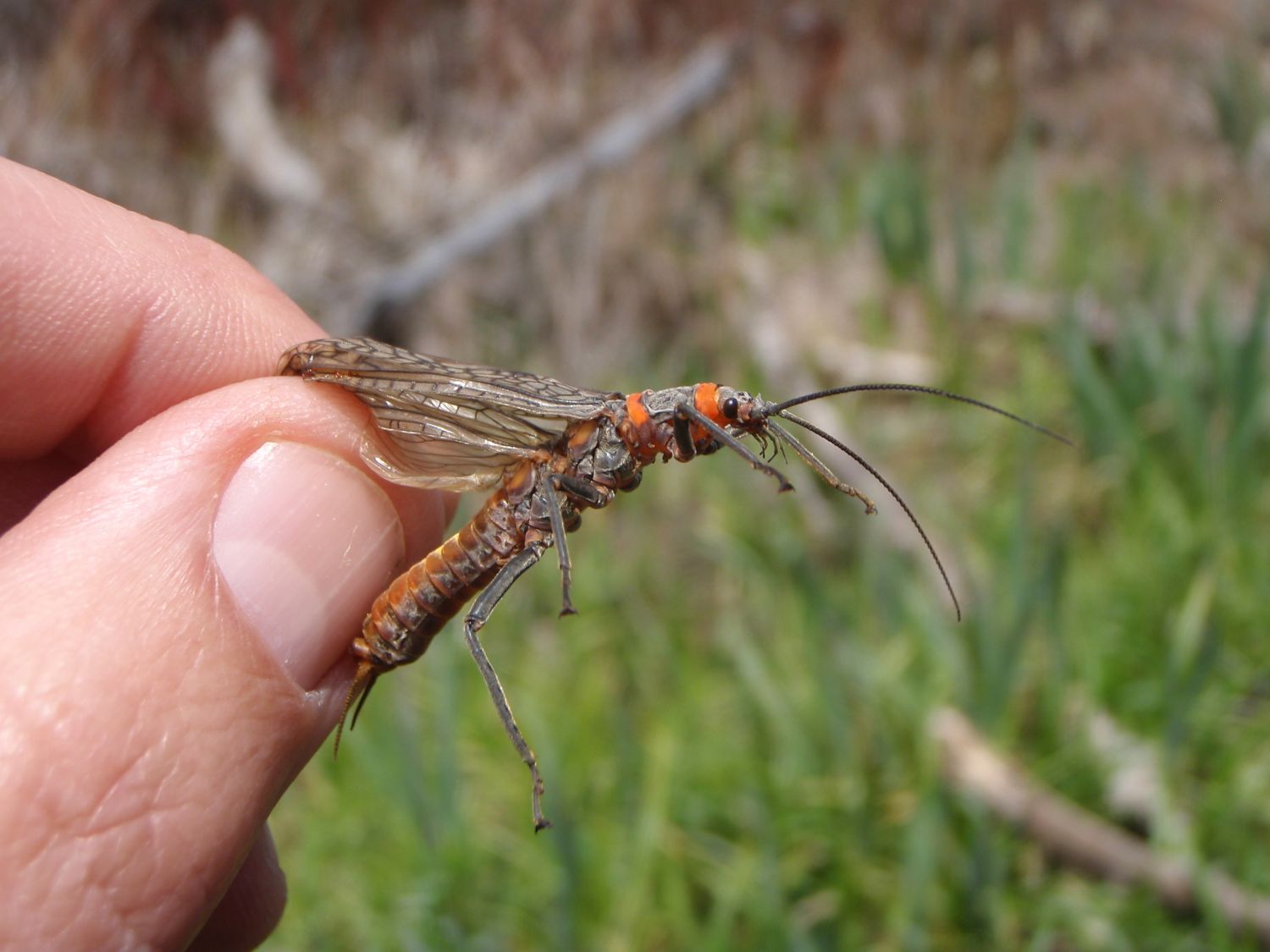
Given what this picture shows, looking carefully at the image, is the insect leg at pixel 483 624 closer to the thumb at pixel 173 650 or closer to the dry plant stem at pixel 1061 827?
the thumb at pixel 173 650

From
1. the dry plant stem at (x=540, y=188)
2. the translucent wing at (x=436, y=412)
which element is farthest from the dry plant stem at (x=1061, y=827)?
the dry plant stem at (x=540, y=188)

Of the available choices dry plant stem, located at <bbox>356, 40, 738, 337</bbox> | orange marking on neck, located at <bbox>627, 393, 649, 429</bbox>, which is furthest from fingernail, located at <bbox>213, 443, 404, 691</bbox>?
dry plant stem, located at <bbox>356, 40, 738, 337</bbox>

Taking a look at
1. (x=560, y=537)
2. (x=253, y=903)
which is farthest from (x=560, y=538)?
(x=253, y=903)

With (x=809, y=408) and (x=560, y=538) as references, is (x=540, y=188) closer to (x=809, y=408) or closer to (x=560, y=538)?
(x=809, y=408)

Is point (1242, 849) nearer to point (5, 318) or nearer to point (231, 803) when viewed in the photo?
point (231, 803)

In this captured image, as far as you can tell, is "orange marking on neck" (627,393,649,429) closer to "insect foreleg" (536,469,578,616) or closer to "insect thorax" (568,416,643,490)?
"insect thorax" (568,416,643,490)

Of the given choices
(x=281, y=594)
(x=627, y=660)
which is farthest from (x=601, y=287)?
(x=281, y=594)
